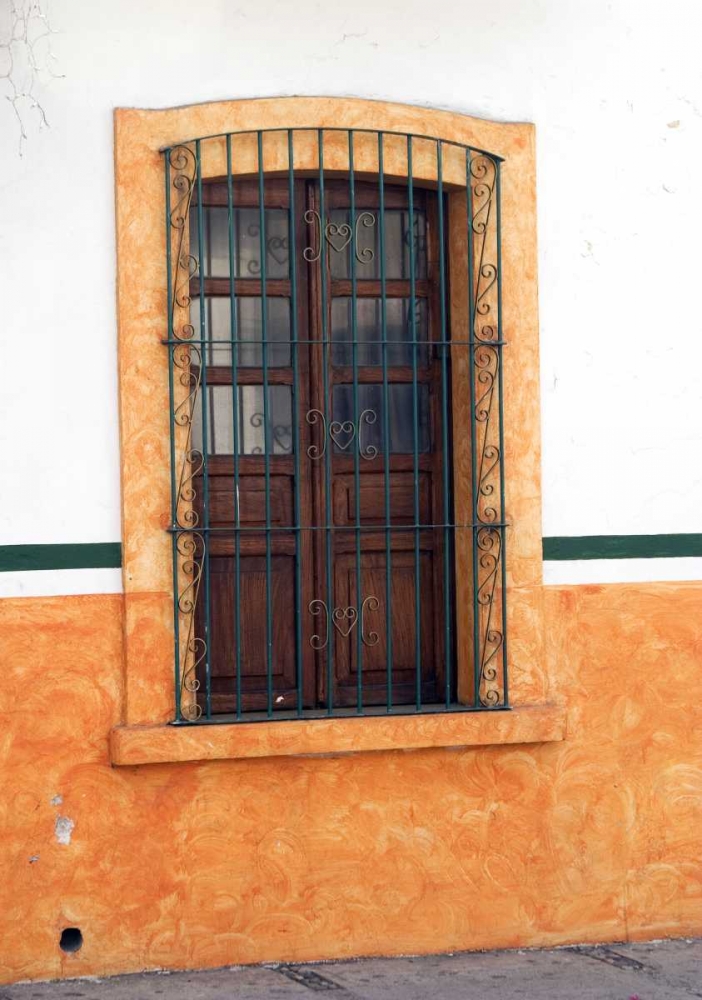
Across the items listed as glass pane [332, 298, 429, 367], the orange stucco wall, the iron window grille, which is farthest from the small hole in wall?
glass pane [332, 298, 429, 367]

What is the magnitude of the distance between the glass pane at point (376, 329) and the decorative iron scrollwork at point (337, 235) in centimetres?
18

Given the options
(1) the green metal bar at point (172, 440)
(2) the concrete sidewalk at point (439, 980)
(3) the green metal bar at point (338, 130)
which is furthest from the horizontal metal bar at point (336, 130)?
(2) the concrete sidewalk at point (439, 980)

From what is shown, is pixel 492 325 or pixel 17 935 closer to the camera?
pixel 17 935

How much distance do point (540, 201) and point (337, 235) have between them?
0.78 m

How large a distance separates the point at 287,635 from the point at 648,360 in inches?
68.8

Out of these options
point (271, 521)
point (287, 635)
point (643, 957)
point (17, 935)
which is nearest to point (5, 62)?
point (271, 521)

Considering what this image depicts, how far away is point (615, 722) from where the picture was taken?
5582 mm

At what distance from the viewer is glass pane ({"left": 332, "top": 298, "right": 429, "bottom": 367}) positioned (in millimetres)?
5551

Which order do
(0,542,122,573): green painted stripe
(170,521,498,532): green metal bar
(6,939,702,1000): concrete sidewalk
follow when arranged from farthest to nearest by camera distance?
1. (170,521,498,532): green metal bar
2. (0,542,122,573): green painted stripe
3. (6,939,702,1000): concrete sidewalk

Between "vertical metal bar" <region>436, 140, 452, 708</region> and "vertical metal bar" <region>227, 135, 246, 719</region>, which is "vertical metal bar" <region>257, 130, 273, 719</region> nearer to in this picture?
"vertical metal bar" <region>227, 135, 246, 719</region>

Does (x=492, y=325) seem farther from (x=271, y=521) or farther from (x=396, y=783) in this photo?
(x=396, y=783)

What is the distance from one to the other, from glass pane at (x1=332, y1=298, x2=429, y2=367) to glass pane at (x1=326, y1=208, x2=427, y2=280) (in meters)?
0.11

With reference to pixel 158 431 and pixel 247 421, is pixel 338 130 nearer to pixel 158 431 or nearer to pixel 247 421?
pixel 247 421

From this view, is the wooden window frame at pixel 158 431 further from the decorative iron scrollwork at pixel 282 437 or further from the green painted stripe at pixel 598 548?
the decorative iron scrollwork at pixel 282 437
